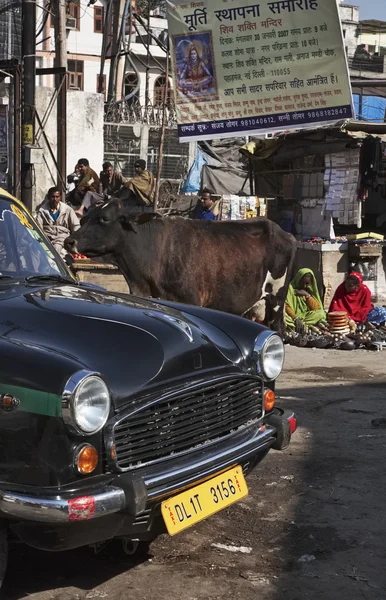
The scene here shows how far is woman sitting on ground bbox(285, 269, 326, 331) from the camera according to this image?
11.8 metres

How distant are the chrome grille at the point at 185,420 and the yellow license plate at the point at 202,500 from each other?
18cm

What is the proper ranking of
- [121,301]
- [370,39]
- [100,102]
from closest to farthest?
[121,301] < [100,102] < [370,39]

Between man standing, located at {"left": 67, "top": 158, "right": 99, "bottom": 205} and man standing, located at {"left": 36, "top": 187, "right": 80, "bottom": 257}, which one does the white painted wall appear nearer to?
man standing, located at {"left": 67, "top": 158, "right": 99, "bottom": 205}

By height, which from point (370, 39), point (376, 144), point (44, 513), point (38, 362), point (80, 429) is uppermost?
point (370, 39)

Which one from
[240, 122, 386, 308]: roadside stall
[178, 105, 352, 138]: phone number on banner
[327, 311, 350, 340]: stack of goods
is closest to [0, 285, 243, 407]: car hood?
[178, 105, 352, 138]: phone number on banner

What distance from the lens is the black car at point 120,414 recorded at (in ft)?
11.3

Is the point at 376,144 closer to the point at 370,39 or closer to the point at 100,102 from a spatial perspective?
the point at 100,102

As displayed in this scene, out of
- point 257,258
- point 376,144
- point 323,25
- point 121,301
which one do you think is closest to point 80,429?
point 121,301

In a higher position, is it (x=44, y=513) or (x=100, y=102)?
(x=100, y=102)

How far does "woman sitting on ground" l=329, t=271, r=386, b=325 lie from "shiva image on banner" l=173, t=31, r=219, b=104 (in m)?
2.96

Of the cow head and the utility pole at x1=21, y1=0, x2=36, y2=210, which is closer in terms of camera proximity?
the cow head

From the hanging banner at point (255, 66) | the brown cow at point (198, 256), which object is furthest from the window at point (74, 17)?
the brown cow at point (198, 256)

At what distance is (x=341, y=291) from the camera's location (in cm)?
1207

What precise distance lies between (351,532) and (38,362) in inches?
80.5
